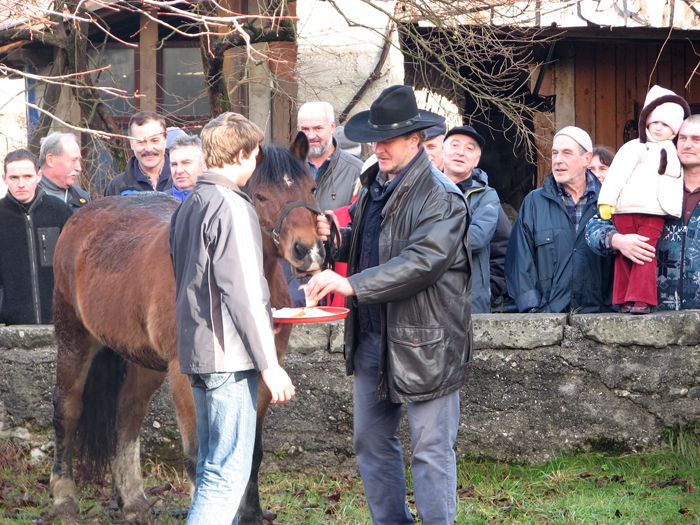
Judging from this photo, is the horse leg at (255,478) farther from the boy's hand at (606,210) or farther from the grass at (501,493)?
the boy's hand at (606,210)

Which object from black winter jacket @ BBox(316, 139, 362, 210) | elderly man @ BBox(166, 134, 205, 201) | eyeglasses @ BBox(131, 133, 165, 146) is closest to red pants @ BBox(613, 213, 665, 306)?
black winter jacket @ BBox(316, 139, 362, 210)

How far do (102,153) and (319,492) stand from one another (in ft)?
19.1

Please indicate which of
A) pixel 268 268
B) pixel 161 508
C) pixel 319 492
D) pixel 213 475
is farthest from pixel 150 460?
pixel 213 475

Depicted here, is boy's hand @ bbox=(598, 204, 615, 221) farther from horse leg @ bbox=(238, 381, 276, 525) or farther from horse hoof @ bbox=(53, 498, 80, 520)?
horse hoof @ bbox=(53, 498, 80, 520)

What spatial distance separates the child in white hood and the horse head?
205 centimetres

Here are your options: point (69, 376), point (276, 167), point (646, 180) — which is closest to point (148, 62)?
point (69, 376)

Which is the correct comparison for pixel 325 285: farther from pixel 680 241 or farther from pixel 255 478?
pixel 680 241

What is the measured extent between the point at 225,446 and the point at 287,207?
3.99 ft

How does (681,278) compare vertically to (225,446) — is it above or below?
above

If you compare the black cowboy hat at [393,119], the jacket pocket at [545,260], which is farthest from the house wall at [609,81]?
the black cowboy hat at [393,119]

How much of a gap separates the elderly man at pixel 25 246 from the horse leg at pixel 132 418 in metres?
1.47

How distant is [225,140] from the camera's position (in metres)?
4.24

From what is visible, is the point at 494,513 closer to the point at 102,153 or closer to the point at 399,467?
the point at 399,467

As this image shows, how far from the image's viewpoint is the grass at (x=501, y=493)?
5.59 metres
